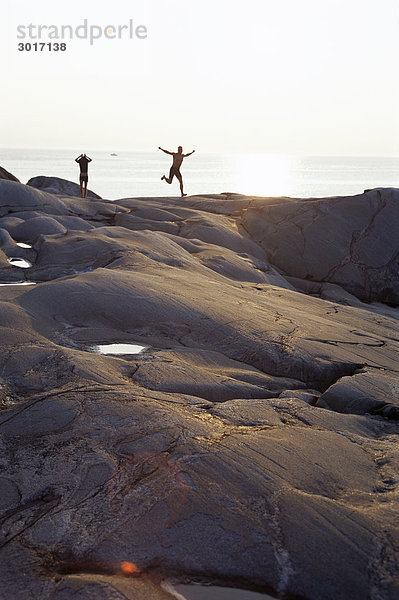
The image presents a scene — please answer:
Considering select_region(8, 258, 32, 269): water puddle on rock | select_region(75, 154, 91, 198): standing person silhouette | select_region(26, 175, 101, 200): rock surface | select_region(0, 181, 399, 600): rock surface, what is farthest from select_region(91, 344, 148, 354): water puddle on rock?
select_region(26, 175, 101, 200): rock surface

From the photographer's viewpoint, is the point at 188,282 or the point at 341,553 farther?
the point at 188,282

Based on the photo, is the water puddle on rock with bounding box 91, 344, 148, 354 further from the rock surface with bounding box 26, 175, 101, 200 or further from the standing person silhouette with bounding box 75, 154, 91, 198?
the rock surface with bounding box 26, 175, 101, 200

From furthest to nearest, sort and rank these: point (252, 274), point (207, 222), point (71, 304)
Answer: point (207, 222) → point (252, 274) → point (71, 304)

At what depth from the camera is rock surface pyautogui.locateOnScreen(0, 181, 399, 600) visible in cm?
238

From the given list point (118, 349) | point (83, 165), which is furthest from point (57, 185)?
point (118, 349)

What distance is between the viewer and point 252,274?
27.8 ft

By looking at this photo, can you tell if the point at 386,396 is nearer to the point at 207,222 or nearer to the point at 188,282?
the point at 188,282

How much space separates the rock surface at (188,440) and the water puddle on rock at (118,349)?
111 millimetres

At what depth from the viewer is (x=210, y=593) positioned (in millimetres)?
2283

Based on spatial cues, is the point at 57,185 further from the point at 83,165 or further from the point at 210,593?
the point at 210,593

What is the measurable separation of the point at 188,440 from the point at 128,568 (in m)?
0.81

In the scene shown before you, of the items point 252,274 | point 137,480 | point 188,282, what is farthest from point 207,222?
point 137,480

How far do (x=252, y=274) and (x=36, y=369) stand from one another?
5.01 meters

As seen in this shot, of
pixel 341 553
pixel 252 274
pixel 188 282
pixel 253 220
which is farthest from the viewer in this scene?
pixel 253 220
